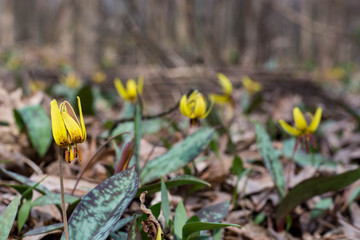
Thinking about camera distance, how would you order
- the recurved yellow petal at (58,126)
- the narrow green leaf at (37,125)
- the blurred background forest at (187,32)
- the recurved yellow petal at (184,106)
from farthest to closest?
1. the blurred background forest at (187,32)
2. the narrow green leaf at (37,125)
3. the recurved yellow petal at (184,106)
4. the recurved yellow petal at (58,126)

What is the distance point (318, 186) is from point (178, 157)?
44 centimetres

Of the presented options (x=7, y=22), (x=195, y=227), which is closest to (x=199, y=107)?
(x=195, y=227)

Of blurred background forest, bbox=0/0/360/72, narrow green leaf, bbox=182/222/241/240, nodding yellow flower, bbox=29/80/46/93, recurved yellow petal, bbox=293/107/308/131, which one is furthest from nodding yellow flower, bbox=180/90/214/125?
blurred background forest, bbox=0/0/360/72

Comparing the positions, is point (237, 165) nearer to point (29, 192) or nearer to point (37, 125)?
point (29, 192)

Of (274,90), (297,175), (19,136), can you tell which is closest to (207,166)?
(297,175)

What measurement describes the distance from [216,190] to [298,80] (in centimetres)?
238

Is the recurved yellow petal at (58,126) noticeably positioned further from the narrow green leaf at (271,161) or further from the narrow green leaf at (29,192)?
the narrow green leaf at (271,161)

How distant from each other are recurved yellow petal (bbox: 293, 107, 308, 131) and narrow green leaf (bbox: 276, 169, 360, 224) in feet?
0.62

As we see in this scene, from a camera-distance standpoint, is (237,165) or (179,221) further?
(237,165)

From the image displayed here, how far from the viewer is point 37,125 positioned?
5.12 feet

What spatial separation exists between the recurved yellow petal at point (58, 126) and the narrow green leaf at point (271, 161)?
74cm

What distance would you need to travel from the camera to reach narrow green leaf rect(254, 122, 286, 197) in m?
1.22

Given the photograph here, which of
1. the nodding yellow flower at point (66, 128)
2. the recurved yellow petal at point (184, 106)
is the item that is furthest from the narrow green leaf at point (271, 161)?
the nodding yellow flower at point (66, 128)

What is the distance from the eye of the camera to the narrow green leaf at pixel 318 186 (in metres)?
1.03
